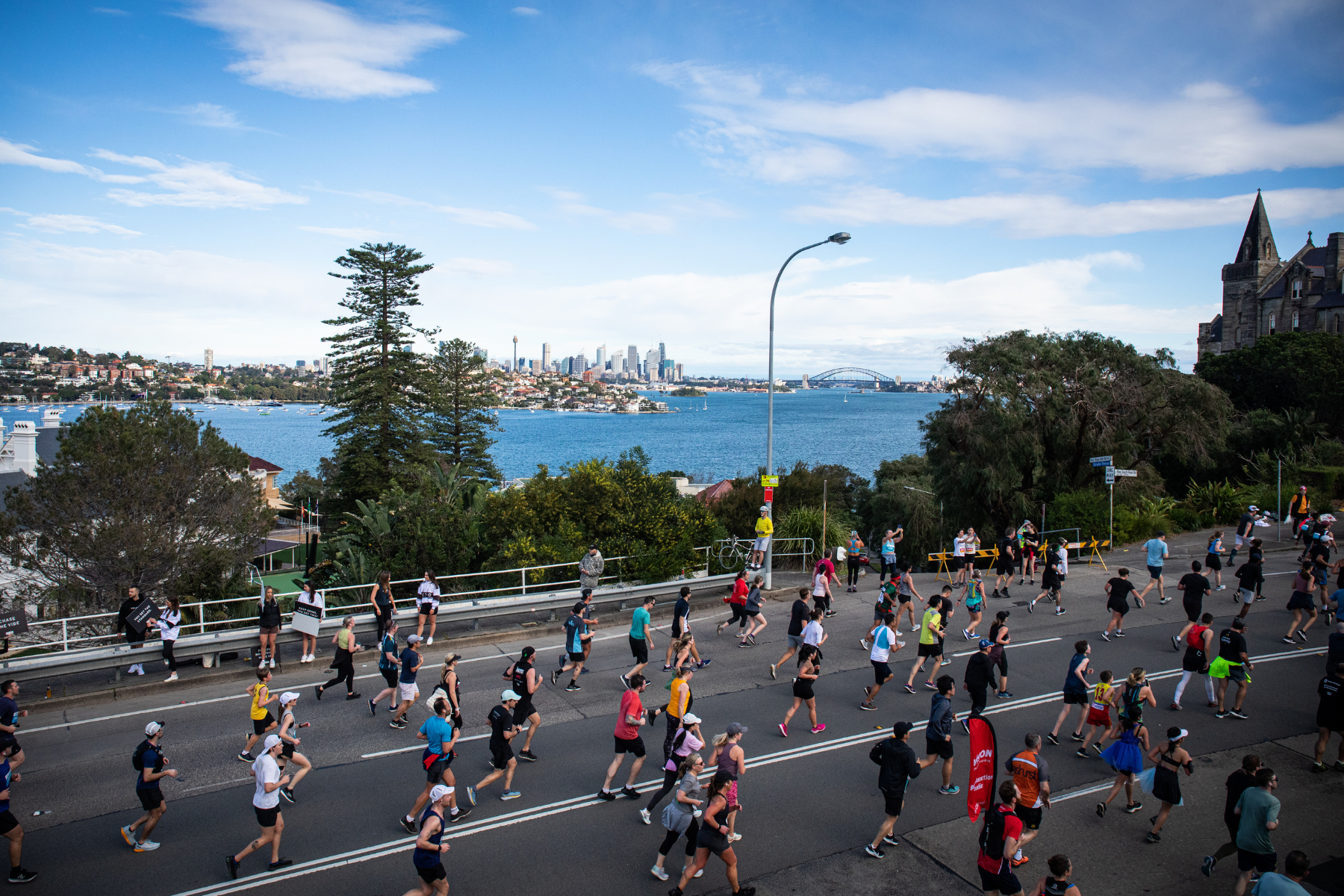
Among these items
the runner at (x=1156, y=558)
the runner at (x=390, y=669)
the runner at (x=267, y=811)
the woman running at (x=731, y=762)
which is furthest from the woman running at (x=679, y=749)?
the runner at (x=1156, y=558)

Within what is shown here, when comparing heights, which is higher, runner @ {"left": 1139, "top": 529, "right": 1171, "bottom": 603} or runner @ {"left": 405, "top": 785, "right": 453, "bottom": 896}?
runner @ {"left": 1139, "top": 529, "right": 1171, "bottom": 603}

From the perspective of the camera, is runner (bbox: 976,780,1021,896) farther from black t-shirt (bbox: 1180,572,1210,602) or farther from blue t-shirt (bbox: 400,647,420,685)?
black t-shirt (bbox: 1180,572,1210,602)

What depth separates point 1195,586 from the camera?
13617 mm

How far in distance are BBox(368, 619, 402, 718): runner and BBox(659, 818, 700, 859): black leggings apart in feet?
18.1

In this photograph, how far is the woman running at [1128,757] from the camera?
28.0ft

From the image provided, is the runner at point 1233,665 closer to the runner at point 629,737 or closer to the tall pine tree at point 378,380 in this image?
the runner at point 629,737

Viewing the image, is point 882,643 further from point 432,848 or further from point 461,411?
point 461,411

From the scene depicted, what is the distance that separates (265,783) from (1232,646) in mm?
12647

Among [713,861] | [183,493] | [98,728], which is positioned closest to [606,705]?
[713,861]

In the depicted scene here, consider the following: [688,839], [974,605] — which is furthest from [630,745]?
[974,605]

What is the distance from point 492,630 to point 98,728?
22.4 ft

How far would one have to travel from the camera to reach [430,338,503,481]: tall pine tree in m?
48.0

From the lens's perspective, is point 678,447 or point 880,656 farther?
point 678,447

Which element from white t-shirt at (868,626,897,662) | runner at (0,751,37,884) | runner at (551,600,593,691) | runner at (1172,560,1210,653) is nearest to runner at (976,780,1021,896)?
white t-shirt at (868,626,897,662)
